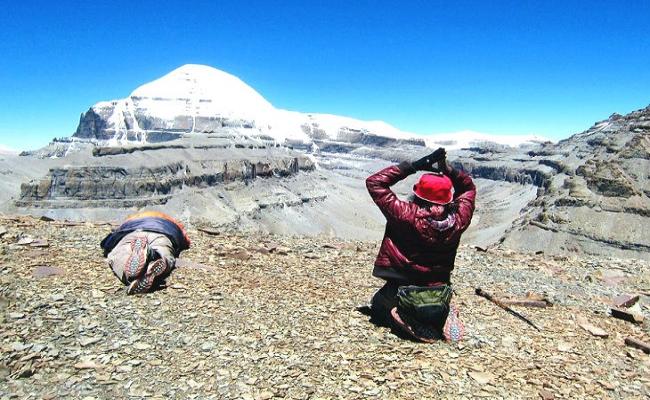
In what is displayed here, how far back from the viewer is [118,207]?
284 ft

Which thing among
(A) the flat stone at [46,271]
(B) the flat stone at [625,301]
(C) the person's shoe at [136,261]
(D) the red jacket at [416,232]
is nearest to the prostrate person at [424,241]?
(D) the red jacket at [416,232]

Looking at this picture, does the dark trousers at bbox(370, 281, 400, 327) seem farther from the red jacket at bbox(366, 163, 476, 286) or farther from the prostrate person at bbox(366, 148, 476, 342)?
the red jacket at bbox(366, 163, 476, 286)

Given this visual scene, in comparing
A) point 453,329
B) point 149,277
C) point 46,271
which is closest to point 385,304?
point 453,329

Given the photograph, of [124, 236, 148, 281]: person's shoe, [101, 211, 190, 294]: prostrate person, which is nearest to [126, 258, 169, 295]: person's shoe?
[101, 211, 190, 294]: prostrate person

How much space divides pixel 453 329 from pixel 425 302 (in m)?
0.66

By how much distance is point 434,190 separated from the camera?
21.0ft

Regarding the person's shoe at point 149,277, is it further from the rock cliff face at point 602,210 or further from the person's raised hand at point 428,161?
the rock cliff face at point 602,210

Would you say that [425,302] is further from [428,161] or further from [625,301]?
[625,301]

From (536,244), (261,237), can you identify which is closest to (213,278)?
(261,237)

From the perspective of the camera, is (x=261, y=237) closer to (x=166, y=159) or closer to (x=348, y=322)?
(x=348, y=322)

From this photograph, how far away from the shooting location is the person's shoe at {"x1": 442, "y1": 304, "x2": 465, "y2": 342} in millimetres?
6695

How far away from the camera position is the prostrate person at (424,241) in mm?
6391

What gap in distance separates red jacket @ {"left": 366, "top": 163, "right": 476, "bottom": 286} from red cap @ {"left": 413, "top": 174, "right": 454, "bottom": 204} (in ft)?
0.37

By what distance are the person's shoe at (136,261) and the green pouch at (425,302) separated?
4.23 m
